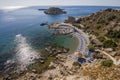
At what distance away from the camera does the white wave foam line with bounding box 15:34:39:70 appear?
55.3m

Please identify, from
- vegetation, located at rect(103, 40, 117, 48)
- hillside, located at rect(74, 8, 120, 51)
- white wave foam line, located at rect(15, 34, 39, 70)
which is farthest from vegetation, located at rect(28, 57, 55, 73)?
hillside, located at rect(74, 8, 120, 51)

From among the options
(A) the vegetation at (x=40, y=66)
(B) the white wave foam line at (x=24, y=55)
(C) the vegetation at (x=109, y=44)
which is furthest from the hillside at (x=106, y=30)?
(B) the white wave foam line at (x=24, y=55)

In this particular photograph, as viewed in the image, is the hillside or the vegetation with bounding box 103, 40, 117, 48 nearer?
the vegetation with bounding box 103, 40, 117, 48

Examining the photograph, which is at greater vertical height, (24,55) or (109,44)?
(109,44)

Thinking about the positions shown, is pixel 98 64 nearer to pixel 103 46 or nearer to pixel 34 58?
pixel 103 46

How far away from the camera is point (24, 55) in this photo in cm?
6278

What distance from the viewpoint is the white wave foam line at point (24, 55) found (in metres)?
55.3

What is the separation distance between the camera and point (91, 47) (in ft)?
208

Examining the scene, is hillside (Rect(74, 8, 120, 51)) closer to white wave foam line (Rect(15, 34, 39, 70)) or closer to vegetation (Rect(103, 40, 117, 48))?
vegetation (Rect(103, 40, 117, 48))

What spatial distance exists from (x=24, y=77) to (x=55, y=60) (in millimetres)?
14613

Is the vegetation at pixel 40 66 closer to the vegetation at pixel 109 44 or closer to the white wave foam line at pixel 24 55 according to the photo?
the white wave foam line at pixel 24 55

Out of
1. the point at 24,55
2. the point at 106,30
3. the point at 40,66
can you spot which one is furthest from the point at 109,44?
the point at 24,55

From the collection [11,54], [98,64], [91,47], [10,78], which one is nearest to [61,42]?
[91,47]

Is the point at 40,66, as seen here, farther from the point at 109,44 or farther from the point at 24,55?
the point at 109,44
